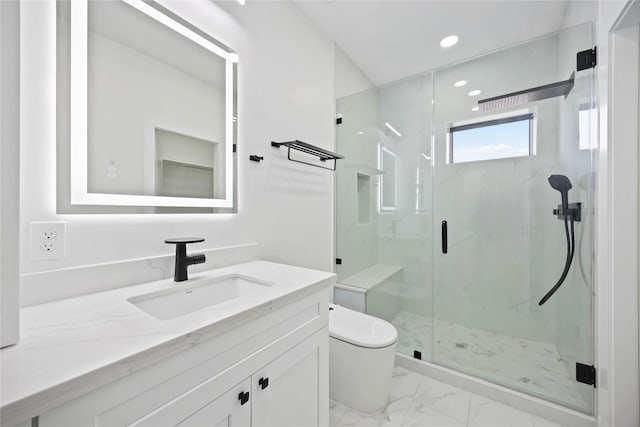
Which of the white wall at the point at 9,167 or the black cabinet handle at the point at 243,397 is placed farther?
the black cabinet handle at the point at 243,397

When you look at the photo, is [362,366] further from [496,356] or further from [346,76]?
[346,76]

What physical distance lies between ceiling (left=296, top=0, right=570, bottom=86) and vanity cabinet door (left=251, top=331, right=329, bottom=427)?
7.15 ft

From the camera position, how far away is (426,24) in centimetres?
198

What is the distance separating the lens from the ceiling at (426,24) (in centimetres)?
181

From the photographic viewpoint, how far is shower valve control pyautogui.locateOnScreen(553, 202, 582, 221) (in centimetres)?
152

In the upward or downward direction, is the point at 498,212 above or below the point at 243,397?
above

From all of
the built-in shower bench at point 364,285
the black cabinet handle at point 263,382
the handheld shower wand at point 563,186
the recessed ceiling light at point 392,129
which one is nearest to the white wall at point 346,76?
the recessed ceiling light at point 392,129

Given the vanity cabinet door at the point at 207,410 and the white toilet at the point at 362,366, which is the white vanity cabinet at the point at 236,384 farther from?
the white toilet at the point at 362,366

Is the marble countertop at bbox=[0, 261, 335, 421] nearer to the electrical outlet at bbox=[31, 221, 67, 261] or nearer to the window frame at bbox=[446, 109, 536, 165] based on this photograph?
the electrical outlet at bbox=[31, 221, 67, 261]

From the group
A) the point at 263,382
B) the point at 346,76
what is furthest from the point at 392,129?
the point at 263,382

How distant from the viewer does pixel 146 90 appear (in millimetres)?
1021

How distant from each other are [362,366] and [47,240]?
145 cm

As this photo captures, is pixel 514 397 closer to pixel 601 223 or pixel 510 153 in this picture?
pixel 601 223

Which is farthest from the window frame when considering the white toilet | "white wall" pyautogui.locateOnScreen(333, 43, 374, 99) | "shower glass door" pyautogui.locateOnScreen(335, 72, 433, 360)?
the white toilet
